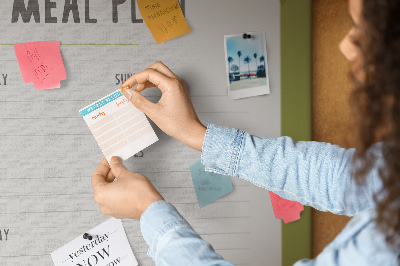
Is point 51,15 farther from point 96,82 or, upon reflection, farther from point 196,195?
point 196,195

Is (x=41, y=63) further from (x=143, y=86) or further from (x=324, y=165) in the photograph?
(x=324, y=165)

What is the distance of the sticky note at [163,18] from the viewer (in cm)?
79

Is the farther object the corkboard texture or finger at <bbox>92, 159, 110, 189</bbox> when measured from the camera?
the corkboard texture

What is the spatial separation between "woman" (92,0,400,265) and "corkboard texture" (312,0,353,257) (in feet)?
0.73

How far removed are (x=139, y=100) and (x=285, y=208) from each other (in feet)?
1.36

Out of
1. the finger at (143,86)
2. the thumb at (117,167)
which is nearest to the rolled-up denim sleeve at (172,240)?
the thumb at (117,167)

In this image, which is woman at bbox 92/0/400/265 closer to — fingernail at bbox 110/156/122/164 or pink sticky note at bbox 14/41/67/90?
fingernail at bbox 110/156/122/164

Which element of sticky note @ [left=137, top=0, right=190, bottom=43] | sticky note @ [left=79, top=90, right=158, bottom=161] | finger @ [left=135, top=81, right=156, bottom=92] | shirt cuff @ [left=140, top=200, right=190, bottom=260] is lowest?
shirt cuff @ [left=140, top=200, right=190, bottom=260]

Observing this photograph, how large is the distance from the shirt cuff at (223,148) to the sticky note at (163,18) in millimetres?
228

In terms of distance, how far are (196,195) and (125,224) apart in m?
0.16

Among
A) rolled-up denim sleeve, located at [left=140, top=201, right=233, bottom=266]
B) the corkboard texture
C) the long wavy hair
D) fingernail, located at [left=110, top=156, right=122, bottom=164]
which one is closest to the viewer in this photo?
the long wavy hair

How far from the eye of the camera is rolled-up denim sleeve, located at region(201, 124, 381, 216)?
684 mm

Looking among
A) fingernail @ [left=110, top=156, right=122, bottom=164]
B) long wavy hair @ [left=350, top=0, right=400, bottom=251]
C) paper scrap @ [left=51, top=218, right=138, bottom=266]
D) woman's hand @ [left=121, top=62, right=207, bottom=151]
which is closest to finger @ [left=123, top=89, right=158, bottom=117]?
woman's hand @ [left=121, top=62, right=207, bottom=151]

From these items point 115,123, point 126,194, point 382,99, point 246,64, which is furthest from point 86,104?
point 382,99
